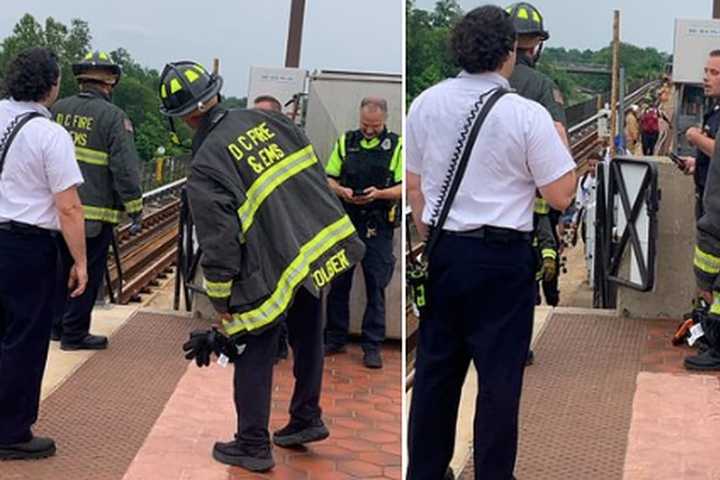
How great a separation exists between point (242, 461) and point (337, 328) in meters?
2.18

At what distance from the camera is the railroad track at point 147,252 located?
12727 mm

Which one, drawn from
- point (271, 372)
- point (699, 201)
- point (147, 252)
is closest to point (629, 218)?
point (699, 201)

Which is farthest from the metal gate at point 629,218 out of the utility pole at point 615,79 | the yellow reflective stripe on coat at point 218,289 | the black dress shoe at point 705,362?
the utility pole at point 615,79

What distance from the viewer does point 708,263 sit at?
393 cm

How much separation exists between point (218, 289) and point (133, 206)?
7.40 ft

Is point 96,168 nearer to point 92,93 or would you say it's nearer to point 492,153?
point 92,93

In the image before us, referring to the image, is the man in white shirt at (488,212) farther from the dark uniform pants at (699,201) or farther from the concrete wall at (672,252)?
the concrete wall at (672,252)

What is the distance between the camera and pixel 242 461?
14.8 ft

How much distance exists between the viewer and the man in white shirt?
3451 mm

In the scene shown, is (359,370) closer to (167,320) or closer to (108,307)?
(167,320)

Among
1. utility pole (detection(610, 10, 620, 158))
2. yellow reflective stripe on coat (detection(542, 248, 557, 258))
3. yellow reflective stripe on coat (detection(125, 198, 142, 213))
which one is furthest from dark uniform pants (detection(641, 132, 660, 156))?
yellow reflective stripe on coat (detection(125, 198, 142, 213))

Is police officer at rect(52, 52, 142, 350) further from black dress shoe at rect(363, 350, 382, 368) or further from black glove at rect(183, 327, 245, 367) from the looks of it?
black glove at rect(183, 327, 245, 367)

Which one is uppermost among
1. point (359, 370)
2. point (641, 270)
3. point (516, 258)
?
point (516, 258)

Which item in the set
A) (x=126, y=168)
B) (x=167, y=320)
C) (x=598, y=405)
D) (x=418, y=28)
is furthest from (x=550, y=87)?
(x=418, y=28)
